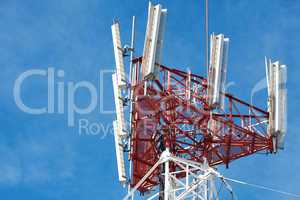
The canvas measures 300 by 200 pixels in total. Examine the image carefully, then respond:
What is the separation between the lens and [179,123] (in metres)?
49.6

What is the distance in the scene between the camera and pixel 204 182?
47906 millimetres

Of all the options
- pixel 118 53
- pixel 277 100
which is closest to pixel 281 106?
pixel 277 100

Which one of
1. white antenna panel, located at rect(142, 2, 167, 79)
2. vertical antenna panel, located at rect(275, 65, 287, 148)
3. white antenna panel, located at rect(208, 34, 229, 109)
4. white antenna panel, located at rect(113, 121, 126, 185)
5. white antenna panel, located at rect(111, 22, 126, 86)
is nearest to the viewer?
white antenna panel, located at rect(142, 2, 167, 79)

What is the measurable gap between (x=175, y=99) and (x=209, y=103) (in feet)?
5.93

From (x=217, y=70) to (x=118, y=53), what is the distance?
5.58m

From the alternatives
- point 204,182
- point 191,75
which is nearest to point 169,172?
point 204,182

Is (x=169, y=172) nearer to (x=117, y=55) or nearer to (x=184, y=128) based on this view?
(x=184, y=128)

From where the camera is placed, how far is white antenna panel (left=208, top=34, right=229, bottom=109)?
4816 centimetres

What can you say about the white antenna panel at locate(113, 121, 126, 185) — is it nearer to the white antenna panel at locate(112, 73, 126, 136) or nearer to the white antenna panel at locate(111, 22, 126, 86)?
the white antenna panel at locate(112, 73, 126, 136)

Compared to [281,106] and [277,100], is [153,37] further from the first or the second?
[281,106]

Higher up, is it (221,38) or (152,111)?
(221,38)

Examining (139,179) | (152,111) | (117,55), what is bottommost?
(139,179)

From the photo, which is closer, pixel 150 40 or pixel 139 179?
pixel 150 40

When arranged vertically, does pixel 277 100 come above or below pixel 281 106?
above
